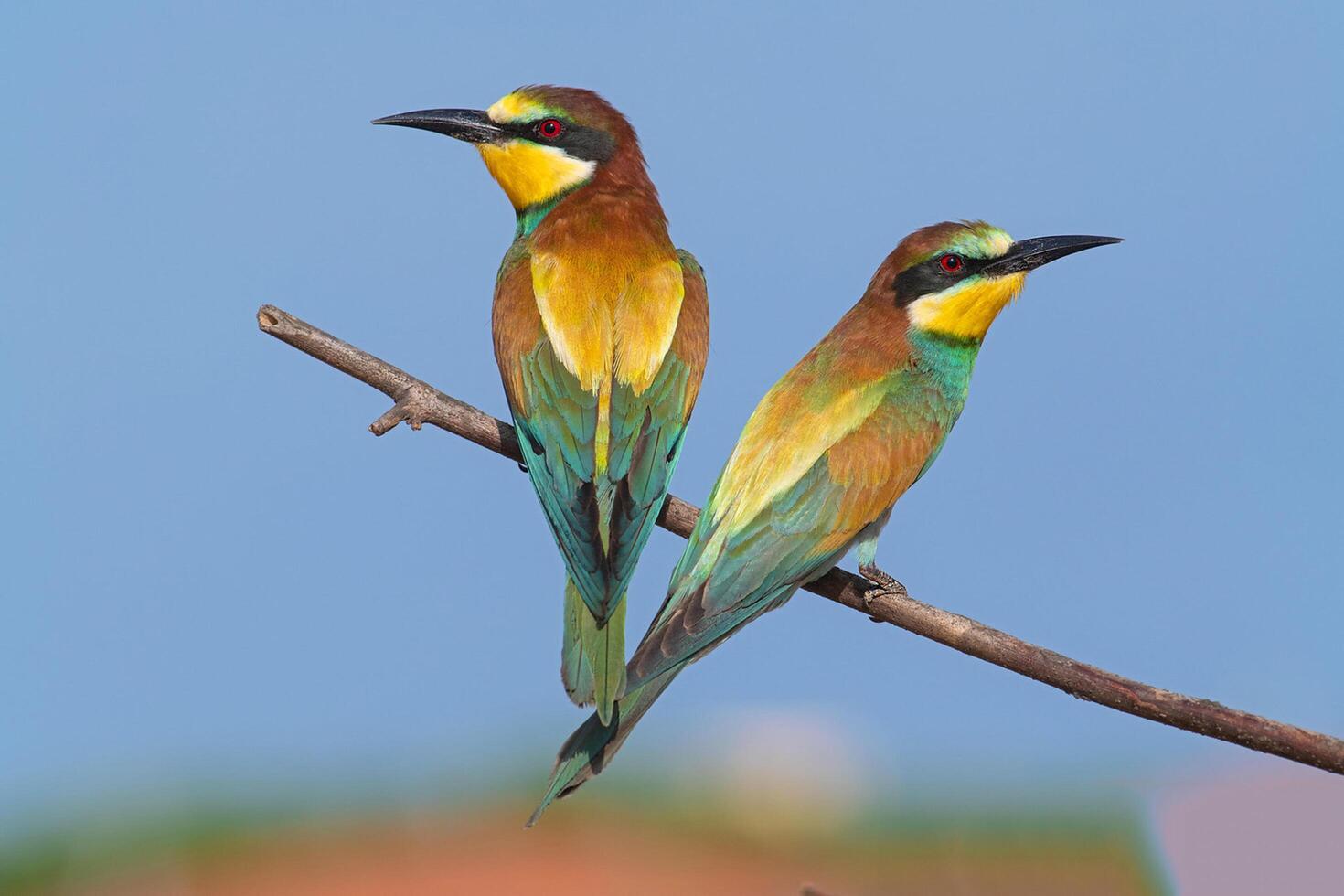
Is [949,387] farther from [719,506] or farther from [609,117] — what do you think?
[609,117]

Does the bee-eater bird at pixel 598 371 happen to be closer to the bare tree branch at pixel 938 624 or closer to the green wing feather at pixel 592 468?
the green wing feather at pixel 592 468

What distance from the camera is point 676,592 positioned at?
7.98 feet

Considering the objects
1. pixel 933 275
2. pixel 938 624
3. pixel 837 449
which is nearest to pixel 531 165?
pixel 933 275

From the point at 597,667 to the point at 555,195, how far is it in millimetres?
1247

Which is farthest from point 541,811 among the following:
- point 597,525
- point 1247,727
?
point 1247,727

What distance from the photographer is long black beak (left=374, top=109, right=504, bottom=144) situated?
3109mm

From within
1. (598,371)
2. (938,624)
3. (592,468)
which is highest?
(598,371)

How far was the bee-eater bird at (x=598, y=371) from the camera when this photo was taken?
2.29 m

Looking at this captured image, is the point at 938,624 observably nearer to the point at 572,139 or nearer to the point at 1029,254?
the point at 1029,254

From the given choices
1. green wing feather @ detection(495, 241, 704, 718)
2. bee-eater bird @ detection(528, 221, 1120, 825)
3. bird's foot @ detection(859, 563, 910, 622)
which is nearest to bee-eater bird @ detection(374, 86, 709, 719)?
green wing feather @ detection(495, 241, 704, 718)

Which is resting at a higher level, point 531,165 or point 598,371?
point 531,165

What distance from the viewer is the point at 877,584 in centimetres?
251

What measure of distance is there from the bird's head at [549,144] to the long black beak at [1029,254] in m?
0.79

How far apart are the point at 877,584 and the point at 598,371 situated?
63 cm
